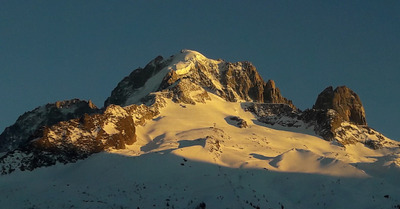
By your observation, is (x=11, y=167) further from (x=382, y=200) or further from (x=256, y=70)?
(x=256, y=70)

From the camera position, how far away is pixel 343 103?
13925 cm

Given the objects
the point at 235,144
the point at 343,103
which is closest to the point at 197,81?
the point at 343,103

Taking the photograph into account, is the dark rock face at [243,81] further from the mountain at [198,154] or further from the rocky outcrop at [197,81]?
the mountain at [198,154]

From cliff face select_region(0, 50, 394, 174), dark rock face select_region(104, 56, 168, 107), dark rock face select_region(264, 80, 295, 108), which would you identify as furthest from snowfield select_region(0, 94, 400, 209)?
dark rock face select_region(104, 56, 168, 107)

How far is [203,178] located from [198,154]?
35.4 feet

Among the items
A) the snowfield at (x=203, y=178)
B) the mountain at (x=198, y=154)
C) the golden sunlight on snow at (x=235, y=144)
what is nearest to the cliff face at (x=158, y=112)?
the mountain at (x=198, y=154)

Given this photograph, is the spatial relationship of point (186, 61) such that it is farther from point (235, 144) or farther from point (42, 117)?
point (235, 144)

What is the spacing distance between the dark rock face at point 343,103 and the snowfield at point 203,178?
34.6 meters

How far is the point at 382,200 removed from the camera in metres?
69.8

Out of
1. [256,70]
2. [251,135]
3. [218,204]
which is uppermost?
[256,70]

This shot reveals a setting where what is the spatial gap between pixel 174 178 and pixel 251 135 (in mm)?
35684

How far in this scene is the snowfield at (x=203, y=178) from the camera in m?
66.6

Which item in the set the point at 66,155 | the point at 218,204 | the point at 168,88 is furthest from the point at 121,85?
the point at 218,204

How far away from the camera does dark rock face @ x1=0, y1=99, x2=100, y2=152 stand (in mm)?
134250
